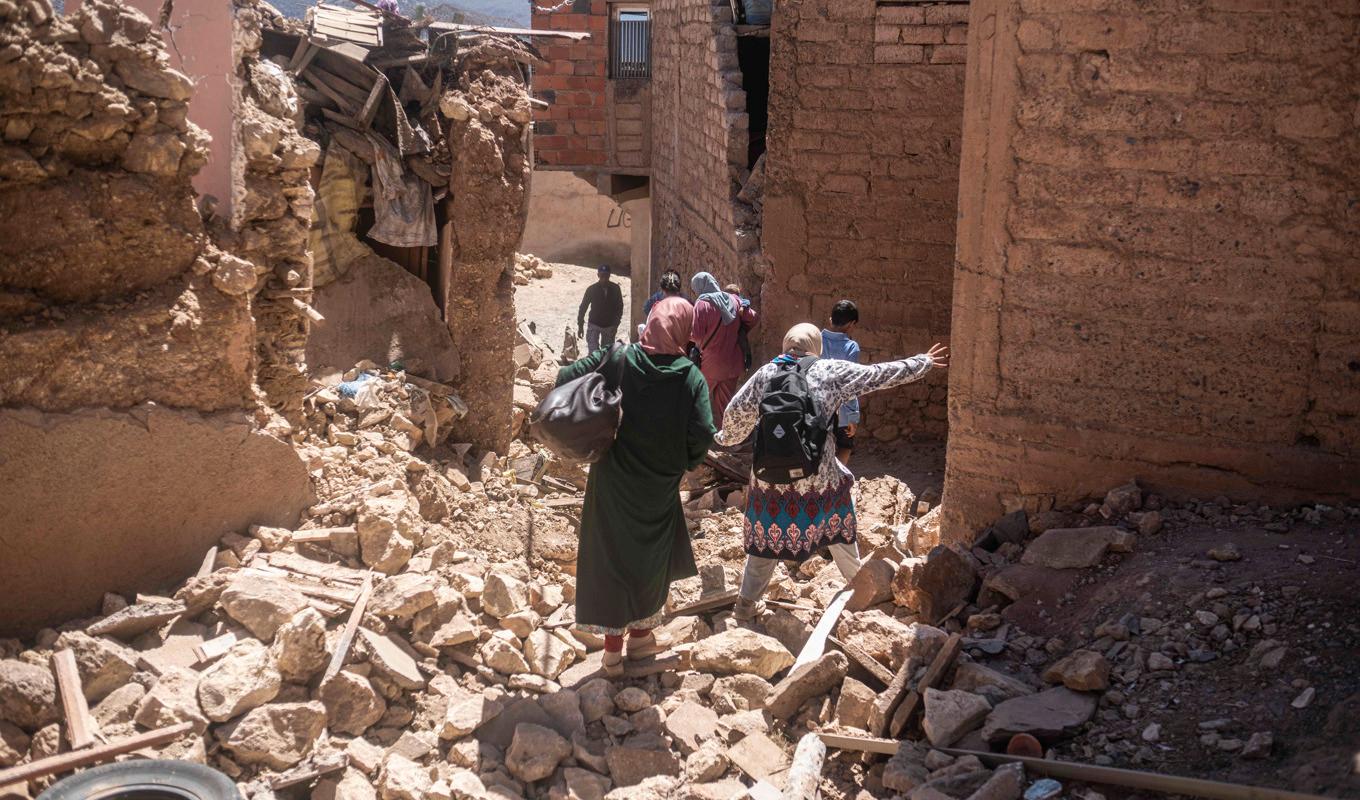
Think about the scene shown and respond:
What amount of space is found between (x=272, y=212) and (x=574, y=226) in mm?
15578

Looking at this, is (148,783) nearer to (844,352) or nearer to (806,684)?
(806,684)

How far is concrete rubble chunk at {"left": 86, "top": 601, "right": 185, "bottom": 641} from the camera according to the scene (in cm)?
429

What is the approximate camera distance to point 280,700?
13.7ft

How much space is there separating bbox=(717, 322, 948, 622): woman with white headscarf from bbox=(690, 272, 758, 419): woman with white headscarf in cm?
238

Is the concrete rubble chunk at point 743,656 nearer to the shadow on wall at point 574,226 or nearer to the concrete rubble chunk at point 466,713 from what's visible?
the concrete rubble chunk at point 466,713

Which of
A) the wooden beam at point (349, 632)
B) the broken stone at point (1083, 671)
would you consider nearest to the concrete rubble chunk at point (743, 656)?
the broken stone at point (1083, 671)

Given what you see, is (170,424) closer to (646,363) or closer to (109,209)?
(109,209)

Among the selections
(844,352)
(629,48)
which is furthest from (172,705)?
(629,48)

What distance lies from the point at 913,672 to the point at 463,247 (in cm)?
483

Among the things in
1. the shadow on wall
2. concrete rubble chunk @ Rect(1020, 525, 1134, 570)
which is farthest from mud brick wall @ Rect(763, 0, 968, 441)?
the shadow on wall

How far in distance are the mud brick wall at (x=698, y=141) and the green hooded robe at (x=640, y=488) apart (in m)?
4.24

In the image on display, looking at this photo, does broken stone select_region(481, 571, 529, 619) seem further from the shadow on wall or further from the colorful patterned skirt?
the shadow on wall

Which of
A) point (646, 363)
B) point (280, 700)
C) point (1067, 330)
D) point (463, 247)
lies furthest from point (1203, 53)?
point (463, 247)

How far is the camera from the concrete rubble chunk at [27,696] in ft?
12.4
